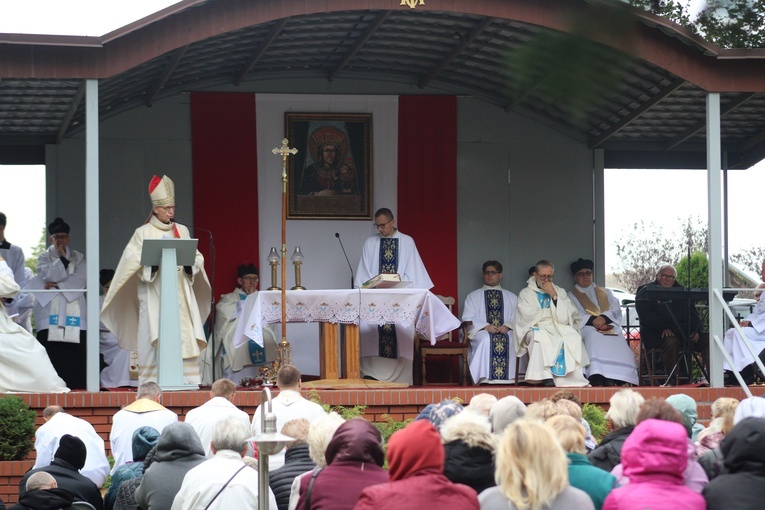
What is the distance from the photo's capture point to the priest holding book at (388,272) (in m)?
13.0

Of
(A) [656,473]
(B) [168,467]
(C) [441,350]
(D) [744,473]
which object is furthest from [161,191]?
(D) [744,473]

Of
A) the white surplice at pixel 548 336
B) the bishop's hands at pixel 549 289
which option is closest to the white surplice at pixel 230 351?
the white surplice at pixel 548 336

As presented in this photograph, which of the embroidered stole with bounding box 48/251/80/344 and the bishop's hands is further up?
the bishop's hands

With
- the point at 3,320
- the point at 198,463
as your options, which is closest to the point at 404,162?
the point at 3,320

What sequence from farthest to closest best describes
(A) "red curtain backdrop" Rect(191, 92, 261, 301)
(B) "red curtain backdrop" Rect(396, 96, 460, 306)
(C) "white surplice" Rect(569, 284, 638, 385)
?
(B) "red curtain backdrop" Rect(396, 96, 460, 306), (A) "red curtain backdrop" Rect(191, 92, 261, 301), (C) "white surplice" Rect(569, 284, 638, 385)

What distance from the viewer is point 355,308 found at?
11.9 meters

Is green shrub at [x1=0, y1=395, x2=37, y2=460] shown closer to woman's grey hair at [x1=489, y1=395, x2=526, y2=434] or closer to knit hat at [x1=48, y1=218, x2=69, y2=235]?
knit hat at [x1=48, y1=218, x2=69, y2=235]

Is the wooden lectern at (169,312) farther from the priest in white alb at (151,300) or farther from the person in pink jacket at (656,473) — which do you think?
the person in pink jacket at (656,473)

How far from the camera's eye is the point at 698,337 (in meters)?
12.8

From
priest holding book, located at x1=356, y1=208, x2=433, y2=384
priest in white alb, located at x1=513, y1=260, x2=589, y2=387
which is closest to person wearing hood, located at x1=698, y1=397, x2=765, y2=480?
priest in white alb, located at x1=513, y1=260, x2=589, y2=387

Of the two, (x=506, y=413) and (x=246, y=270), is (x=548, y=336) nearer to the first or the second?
(x=246, y=270)

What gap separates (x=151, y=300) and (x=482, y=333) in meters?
3.95

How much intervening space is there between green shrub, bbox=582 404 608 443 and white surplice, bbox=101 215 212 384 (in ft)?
12.3

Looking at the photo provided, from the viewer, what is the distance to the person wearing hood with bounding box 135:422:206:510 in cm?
588
